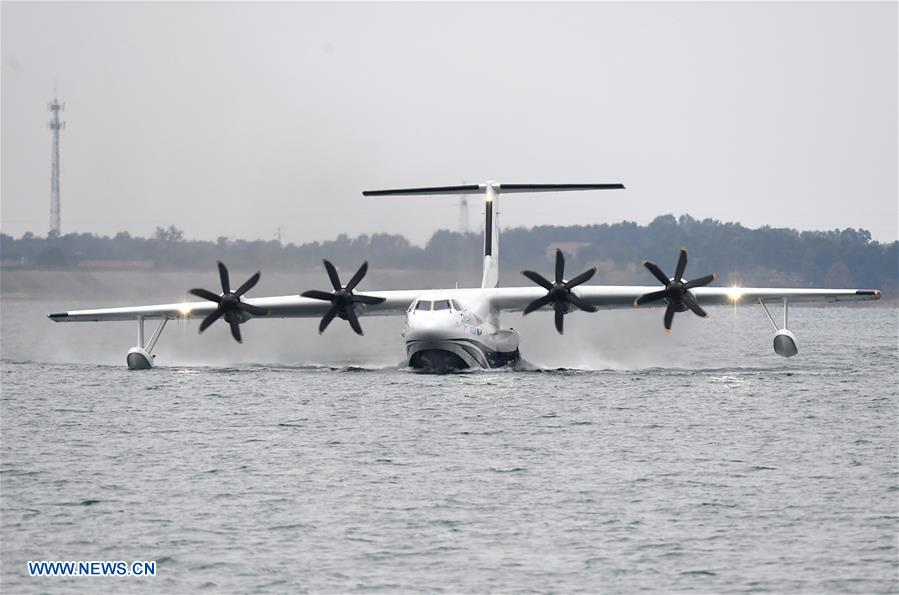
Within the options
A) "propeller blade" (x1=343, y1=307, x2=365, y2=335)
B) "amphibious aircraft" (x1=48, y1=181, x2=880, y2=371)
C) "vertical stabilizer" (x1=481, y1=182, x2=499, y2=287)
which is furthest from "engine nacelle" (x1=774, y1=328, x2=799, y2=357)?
"propeller blade" (x1=343, y1=307, x2=365, y2=335)

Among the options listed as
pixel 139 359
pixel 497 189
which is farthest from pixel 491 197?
pixel 139 359

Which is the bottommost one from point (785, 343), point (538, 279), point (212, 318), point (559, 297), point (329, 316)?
point (785, 343)

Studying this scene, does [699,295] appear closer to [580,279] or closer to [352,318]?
[580,279]

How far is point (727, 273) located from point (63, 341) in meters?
82.4

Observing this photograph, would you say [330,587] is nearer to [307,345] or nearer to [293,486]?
[293,486]

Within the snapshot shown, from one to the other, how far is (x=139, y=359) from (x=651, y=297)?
21.8 meters

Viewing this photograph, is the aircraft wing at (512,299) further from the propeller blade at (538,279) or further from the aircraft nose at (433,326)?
the aircraft nose at (433,326)

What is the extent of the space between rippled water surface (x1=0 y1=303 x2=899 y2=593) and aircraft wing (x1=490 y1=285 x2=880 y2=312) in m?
3.18

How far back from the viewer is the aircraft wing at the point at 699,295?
43.1 m

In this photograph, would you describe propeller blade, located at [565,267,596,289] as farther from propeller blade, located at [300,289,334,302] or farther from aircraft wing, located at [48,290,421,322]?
propeller blade, located at [300,289,334,302]

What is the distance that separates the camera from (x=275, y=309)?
4669 cm

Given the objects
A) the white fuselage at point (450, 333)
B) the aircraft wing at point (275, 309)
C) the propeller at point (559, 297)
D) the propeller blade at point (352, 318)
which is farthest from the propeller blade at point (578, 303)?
the propeller blade at point (352, 318)

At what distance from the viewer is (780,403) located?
38.6 meters

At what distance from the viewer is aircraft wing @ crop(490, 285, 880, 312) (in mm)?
43125
